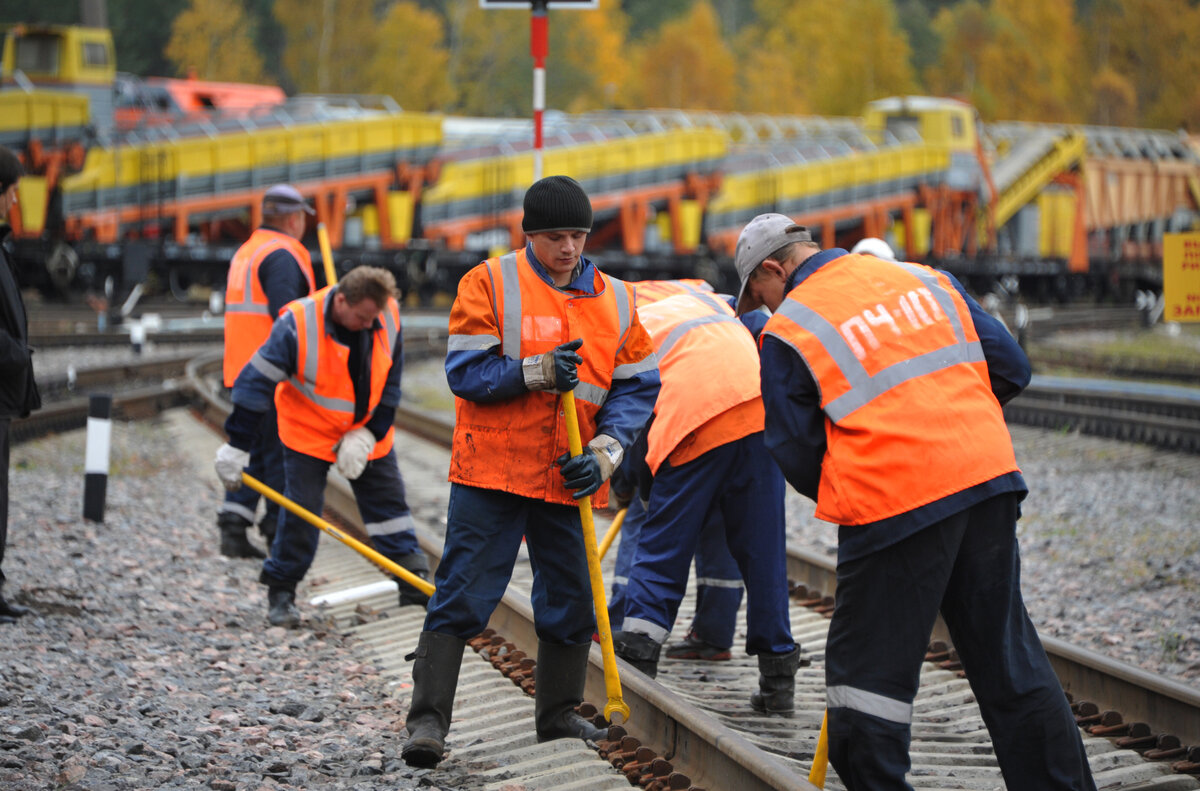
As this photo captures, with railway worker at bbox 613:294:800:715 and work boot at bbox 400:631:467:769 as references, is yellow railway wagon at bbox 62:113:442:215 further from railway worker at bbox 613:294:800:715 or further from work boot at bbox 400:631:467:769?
work boot at bbox 400:631:467:769

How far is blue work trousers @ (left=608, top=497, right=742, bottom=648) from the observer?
17.8 feet

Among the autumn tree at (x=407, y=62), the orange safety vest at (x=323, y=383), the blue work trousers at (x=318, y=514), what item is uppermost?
the autumn tree at (x=407, y=62)

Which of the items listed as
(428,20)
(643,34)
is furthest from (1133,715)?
(643,34)

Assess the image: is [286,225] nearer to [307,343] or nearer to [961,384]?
[307,343]

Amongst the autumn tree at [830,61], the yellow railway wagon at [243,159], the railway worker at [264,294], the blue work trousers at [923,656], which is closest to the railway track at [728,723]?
the blue work trousers at [923,656]

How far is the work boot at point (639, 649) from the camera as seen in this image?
496cm

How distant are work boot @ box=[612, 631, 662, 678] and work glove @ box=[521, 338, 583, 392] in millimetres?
1457

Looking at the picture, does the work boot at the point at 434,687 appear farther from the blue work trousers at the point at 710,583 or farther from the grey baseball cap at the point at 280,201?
the grey baseball cap at the point at 280,201

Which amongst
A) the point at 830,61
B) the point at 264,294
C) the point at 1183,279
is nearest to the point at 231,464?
the point at 264,294

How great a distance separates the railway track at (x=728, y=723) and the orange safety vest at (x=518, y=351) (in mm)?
829

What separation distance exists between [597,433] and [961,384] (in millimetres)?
1254

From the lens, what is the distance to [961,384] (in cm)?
338

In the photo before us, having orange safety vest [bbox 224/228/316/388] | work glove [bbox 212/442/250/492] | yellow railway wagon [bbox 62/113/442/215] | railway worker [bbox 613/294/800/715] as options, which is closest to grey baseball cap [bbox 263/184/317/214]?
orange safety vest [bbox 224/228/316/388]

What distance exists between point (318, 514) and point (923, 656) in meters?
3.46
